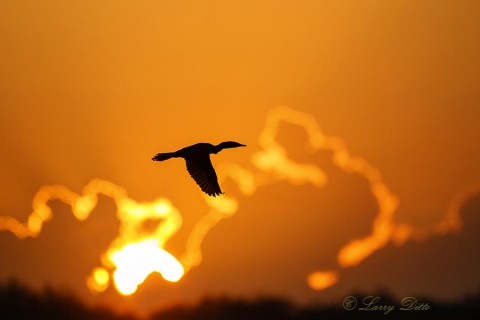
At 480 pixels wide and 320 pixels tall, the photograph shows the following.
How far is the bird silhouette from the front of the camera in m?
57.1

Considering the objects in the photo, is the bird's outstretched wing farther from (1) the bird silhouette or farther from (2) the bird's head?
(2) the bird's head

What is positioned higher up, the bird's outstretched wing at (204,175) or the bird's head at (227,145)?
the bird's head at (227,145)

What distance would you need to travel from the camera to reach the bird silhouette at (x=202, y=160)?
57.1 m

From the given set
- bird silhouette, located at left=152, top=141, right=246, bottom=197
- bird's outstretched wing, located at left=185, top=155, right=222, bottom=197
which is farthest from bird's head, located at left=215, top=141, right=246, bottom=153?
bird's outstretched wing, located at left=185, top=155, right=222, bottom=197

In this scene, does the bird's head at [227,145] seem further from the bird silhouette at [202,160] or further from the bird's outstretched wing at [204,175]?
the bird's outstretched wing at [204,175]

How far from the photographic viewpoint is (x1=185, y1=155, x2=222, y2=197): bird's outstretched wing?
5794cm

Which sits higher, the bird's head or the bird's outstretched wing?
the bird's head

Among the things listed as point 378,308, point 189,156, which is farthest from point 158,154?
point 378,308

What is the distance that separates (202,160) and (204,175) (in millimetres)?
663

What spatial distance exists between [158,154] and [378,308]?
1265cm

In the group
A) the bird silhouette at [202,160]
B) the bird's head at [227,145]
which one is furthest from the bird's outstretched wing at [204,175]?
the bird's head at [227,145]

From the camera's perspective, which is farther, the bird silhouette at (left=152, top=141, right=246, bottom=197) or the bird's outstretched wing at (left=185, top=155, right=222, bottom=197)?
the bird's outstretched wing at (left=185, top=155, right=222, bottom=197)

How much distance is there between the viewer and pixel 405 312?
67.7 meters

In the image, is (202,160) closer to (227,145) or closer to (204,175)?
(204,175)
